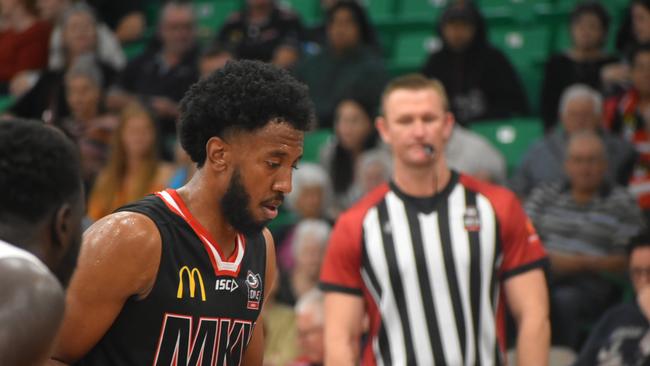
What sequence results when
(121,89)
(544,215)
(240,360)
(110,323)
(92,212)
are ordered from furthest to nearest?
(121,89)
(92,212)
(544,215)
(240,360)
(110,323)

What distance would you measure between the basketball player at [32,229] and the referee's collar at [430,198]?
3015 mm

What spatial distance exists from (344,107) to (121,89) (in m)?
2.63

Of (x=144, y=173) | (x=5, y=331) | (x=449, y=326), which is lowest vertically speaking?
(x=449, y=326)

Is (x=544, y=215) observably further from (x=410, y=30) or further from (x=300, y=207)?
(x=410, y=30)

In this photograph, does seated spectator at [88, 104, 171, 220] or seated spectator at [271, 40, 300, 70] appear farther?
seated spectator at [271, 40, 300, 70]

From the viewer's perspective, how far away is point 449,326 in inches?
205

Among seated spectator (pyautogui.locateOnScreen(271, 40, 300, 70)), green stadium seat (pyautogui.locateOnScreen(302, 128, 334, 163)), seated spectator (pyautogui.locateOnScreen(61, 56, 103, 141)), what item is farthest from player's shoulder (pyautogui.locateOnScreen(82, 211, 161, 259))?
seated spectator (pyautogui.locateOnScreen(271, 40, 300, 70))

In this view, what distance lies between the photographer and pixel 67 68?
33.8ft

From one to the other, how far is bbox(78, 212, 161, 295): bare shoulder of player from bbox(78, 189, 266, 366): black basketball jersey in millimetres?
40

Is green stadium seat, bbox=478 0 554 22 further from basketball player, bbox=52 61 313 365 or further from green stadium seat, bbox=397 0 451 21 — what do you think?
basketball player, bbox=52 61 313 365

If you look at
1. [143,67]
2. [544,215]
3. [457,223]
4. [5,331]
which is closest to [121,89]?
[143,67]

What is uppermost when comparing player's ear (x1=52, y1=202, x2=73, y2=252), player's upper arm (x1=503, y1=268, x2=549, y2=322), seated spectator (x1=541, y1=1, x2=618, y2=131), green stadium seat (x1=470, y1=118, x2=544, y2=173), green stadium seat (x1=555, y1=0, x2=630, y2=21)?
green stadium seat (x1=555, y1=0, x2=630, y2=21)

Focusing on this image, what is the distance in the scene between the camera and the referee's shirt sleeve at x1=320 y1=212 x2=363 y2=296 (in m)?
5.30

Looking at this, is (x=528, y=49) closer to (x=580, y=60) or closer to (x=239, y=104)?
(x=580, y=60)
